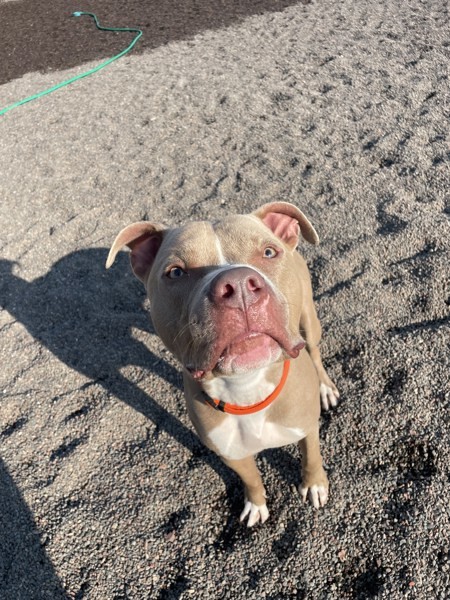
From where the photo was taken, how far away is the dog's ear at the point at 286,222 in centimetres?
261

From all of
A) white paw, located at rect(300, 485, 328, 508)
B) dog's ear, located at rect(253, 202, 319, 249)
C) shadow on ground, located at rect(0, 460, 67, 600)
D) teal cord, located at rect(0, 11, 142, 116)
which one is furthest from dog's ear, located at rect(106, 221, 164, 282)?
teal cord, located at rect(0, 11, 142, 116)

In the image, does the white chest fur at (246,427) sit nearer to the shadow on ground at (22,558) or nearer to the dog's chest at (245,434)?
the dog's chest at (245,434)

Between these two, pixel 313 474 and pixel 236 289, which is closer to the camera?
pixel 236 289

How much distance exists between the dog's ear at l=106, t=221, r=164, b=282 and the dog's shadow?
126 centimetres

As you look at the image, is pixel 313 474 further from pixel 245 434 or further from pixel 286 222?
pixel 286 222

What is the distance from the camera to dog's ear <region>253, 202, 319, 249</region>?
2605 millimetres

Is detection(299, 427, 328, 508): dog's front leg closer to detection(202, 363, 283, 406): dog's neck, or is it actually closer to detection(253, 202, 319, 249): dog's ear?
detection(202, 363, 283, 406): dog's neck

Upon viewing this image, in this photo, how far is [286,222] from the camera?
110 inches

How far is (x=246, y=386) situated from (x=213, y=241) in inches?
27.9

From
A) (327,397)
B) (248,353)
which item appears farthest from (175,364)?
(248,353)

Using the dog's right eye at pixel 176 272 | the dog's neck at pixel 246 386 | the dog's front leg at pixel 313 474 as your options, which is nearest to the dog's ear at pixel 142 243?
the dog's right eye at pixel 176 272

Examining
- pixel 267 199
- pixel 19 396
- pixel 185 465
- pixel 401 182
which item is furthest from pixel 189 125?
pixel 185 465

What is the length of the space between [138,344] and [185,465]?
1187mm

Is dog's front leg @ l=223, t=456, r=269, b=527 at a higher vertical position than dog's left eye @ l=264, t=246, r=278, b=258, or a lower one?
lower
